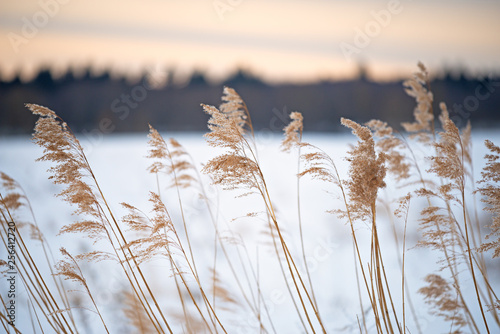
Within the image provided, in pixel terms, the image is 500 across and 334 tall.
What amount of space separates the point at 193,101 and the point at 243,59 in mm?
4018

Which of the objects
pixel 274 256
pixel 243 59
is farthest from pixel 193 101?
pixel 274 256

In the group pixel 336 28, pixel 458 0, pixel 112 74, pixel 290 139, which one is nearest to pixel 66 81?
pixel 112 74

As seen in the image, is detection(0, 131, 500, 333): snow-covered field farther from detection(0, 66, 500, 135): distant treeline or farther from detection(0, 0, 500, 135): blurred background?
detection(0, 66, 500, 135): distant treeline

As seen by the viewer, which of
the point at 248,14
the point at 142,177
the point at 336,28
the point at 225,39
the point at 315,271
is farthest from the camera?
the point at 225,39

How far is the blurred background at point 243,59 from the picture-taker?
558 cm

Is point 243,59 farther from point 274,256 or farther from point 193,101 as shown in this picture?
point 274,256

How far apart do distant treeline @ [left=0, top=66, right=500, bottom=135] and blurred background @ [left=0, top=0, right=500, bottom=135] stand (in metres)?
0.07

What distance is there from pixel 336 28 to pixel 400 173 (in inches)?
250

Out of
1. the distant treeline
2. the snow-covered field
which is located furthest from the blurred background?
the snow-covered field

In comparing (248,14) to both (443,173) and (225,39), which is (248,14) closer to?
Answer: (225,39)

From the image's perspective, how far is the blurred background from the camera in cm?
558

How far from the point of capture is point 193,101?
24.3 meters

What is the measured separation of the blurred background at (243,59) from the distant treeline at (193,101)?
0.07m

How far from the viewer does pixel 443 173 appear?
6.31ft
